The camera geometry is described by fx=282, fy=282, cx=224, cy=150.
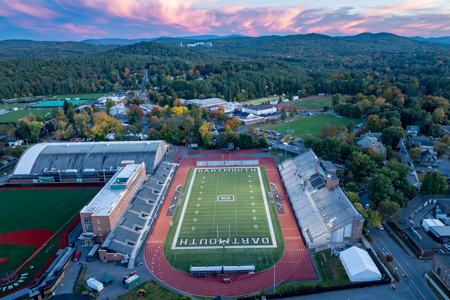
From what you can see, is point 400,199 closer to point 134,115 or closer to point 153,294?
point 153,294

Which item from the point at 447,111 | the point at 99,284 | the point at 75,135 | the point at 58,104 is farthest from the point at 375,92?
the point at 58,104

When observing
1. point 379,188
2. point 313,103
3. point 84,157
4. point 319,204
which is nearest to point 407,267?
point 319,204

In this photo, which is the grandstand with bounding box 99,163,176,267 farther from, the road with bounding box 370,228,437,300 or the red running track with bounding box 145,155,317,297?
the road with bounding box 370,228,437,300

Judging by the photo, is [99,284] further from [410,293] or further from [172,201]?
[410,293]

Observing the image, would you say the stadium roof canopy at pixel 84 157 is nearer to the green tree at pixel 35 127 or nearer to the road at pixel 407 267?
the green tree at pixel 35 127

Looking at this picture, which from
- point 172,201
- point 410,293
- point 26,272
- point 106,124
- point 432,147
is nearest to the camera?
point 410,293
